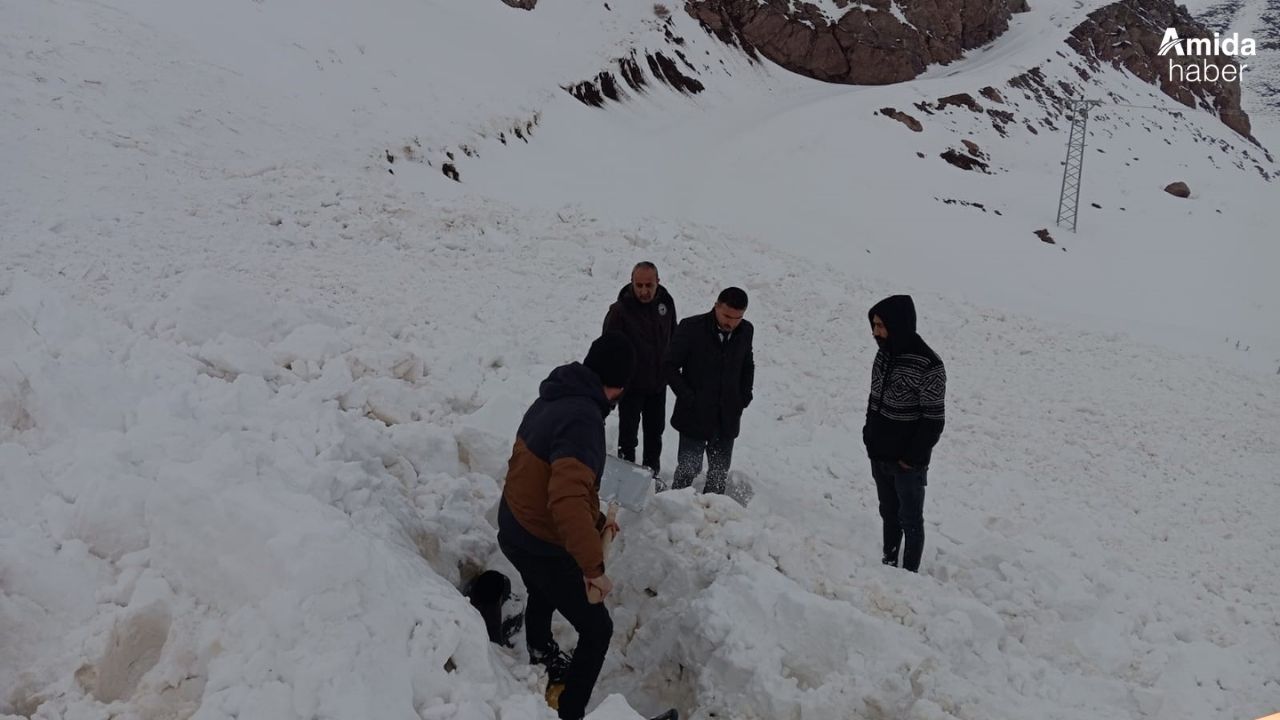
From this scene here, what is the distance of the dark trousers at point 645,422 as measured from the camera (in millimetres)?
5691

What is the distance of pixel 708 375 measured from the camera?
215 inches

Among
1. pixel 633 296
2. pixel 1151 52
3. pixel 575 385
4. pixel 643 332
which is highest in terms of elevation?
pixel 1151 52

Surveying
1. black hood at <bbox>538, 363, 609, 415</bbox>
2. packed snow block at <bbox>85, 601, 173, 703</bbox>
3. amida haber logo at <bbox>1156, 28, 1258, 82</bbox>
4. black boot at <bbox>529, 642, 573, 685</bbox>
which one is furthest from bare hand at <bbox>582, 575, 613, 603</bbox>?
amida haber logo at <bbox>1156, 28, 1258, 82</bbox>

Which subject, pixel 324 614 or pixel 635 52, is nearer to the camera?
pixel 324 614

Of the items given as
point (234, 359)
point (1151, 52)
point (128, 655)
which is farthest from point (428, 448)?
point (1151, 52)

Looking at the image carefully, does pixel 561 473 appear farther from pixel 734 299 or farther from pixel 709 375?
pixel 709 375

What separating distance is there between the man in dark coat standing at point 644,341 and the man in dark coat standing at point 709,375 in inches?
5.6

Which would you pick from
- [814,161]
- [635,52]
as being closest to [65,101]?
[814,161]

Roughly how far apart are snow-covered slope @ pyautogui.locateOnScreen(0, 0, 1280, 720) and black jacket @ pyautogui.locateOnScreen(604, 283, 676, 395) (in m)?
1.09

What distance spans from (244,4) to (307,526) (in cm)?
1583

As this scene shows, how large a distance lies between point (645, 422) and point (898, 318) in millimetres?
2018

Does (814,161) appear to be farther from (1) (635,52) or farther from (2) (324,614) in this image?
(2) (324,614)

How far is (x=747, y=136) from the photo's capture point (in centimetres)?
2631

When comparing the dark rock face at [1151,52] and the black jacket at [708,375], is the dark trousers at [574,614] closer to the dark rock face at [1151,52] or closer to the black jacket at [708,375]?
the black jacket at [708,375]
